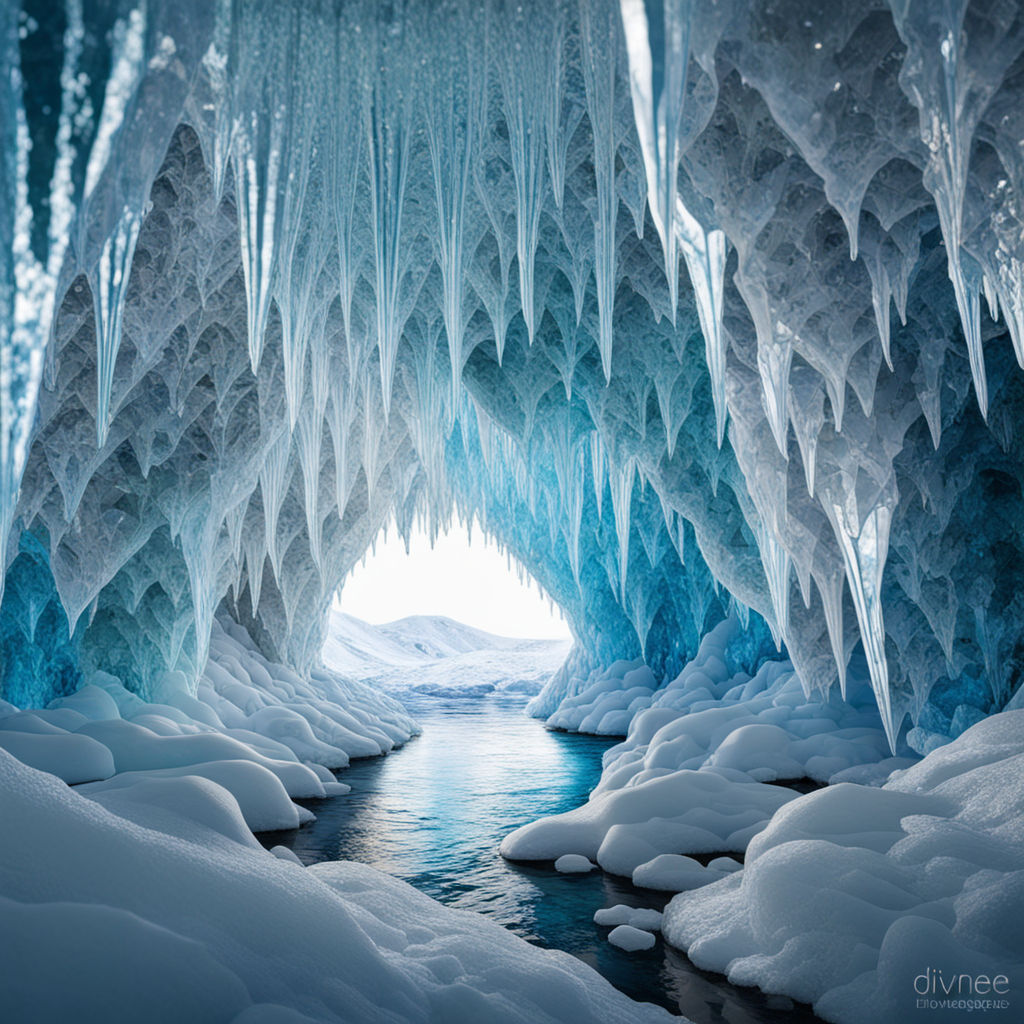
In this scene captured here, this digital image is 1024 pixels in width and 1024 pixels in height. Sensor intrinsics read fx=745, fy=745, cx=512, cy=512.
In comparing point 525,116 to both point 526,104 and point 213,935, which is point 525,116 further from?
point 213,935

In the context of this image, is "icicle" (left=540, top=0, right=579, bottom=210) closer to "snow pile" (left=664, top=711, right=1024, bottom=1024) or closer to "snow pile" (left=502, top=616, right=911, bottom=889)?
"snow pile" (left=664, top=711, right=1024, bottom=1024)

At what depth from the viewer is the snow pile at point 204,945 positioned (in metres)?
1.56

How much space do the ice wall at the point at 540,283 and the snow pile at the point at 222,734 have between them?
89 cm

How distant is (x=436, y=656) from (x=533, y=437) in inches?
1414

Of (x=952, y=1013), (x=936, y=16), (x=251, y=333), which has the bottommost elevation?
(x=952, y=1013)

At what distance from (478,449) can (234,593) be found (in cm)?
468

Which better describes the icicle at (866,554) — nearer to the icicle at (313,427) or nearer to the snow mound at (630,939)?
the snow mound at (630,939)

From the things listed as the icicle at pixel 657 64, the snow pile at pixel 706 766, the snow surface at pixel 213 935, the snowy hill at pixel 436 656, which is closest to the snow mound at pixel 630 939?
the snow surface at pixel 213 935

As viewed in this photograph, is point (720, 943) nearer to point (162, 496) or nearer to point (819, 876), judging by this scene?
point (819, 876)

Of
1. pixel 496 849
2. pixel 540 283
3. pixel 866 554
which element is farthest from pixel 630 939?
pixel 540 283

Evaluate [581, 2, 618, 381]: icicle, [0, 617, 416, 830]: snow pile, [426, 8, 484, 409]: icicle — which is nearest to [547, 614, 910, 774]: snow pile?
[0, 617, 416, 830]: snow pile

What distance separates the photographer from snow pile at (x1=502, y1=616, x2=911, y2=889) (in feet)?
14.0

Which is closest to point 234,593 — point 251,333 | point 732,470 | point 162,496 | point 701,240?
point 162,496

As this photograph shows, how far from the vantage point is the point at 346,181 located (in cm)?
395
